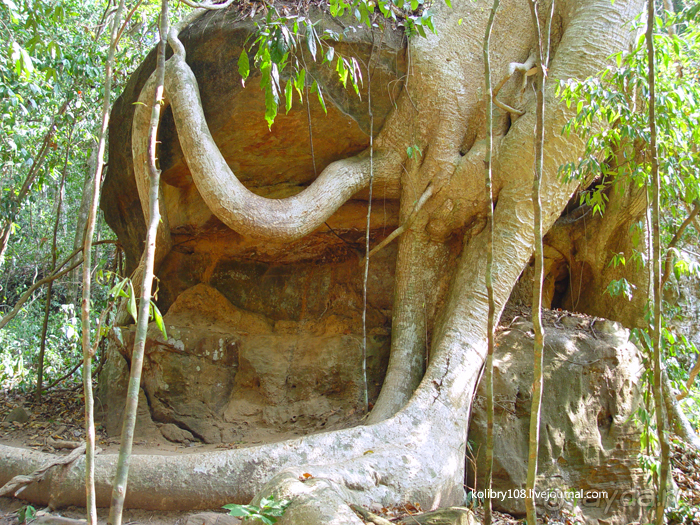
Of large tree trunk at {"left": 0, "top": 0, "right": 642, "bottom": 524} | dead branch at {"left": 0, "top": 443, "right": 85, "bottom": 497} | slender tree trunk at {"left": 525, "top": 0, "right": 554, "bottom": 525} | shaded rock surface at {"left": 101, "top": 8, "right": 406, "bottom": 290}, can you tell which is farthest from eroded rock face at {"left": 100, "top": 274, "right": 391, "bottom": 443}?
slender tree trunk at {"left": 525, "top": 0, "right": 554, "bottom": 525}

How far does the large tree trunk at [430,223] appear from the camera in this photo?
9.68 feet

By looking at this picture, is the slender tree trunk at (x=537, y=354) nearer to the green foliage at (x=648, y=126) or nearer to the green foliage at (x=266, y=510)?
the green foliage at (x=266, y=510)

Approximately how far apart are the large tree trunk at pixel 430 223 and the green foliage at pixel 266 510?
0.68 metres

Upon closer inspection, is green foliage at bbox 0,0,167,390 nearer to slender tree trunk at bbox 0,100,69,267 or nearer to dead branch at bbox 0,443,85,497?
slender tree trunk at bbox 0,100,69,267

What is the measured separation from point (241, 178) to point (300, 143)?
2.25 feet

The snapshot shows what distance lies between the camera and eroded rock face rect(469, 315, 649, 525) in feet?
12.6

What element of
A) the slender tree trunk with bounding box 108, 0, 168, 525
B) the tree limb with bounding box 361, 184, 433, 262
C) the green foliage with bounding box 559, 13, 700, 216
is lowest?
the slender tree trunk with bounding box 108, 0, 168, 525

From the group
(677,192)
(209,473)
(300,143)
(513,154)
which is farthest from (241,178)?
(677,192)

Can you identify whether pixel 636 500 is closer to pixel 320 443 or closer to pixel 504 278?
pixel 504 278

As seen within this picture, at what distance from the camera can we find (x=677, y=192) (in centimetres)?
406

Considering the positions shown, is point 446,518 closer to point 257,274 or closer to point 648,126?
point 648,126

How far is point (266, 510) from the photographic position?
6.31 feet

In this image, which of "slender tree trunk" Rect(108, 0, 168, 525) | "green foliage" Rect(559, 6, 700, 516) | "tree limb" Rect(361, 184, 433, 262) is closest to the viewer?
"slender tree trunk" Rect(108, 0, 168, 525)

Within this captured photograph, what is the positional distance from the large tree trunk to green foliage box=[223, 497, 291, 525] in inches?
26.6
